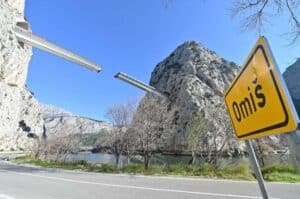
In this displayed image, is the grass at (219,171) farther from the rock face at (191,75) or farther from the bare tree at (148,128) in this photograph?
the rock face at (191,75)

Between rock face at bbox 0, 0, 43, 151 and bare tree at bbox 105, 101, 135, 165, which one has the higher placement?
rock face at bbox 0, 0, 43, 151

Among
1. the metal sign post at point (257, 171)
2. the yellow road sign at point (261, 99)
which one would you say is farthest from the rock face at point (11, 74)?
the yellow road sign at point (261, 99)

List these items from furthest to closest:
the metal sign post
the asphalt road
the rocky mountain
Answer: the rocky mountain < the asphalt road < the metal sign post

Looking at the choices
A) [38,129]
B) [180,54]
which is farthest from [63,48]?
[180,54]

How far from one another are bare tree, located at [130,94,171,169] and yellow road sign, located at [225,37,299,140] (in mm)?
18957

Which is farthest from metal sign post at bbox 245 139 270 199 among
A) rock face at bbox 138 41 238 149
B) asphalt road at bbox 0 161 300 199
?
rock face at bbox 138 41 238 149

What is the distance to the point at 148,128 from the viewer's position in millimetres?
21750

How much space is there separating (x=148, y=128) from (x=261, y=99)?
2060cm

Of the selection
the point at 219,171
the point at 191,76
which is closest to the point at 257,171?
the point at 219,171

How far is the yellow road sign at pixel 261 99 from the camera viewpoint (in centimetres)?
109

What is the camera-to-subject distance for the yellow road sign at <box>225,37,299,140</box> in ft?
3.57

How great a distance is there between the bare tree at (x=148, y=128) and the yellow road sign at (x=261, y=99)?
19.0 metres

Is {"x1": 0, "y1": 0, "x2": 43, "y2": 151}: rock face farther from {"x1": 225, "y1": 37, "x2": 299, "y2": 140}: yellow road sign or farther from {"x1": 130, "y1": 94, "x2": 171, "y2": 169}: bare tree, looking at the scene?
{"x1": 225, "y1": 37, "x2": 299, "y2": 140}: yellow road sign

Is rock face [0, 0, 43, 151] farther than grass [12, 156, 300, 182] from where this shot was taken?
Yes
